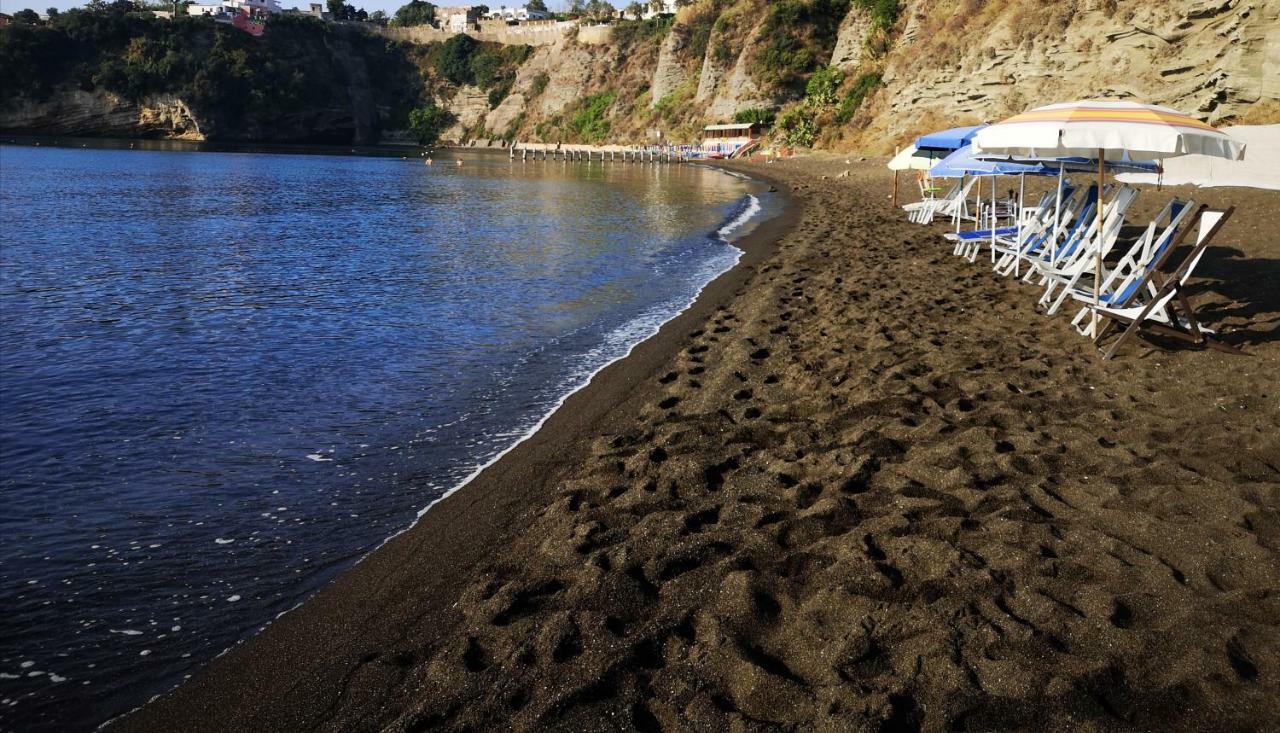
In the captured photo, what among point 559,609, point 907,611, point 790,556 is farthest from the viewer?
point 790,556

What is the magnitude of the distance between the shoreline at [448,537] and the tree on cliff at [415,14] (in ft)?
597

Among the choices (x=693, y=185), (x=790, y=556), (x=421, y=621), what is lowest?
(x=421, y=621)

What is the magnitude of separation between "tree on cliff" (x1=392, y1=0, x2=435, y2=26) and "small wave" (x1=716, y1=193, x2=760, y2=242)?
163 m

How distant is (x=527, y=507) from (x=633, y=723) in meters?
2.38

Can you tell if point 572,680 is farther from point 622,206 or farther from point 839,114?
point 839,114

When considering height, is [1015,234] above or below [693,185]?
below

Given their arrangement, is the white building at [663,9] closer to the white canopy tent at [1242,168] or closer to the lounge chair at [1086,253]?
the white canopy tent at [1242,168]

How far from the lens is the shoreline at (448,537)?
3590mm

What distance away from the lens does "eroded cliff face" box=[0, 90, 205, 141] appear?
101812 mm

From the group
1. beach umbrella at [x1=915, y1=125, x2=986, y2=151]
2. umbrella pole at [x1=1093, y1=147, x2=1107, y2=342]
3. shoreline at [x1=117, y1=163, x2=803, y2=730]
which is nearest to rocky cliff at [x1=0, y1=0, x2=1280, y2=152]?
beach umbrella at [x1=915, y1=125, x2=986, y2=151]

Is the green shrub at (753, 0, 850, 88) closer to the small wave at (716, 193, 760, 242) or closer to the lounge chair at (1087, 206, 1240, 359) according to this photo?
the small wave at (716, 193, 760, 242)

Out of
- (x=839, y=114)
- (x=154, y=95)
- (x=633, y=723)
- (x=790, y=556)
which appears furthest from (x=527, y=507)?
(x=154, y=95)

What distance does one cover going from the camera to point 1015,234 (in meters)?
13.3

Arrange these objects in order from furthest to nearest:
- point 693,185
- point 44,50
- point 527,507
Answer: point 44,50, point 693,185, point 527,507
